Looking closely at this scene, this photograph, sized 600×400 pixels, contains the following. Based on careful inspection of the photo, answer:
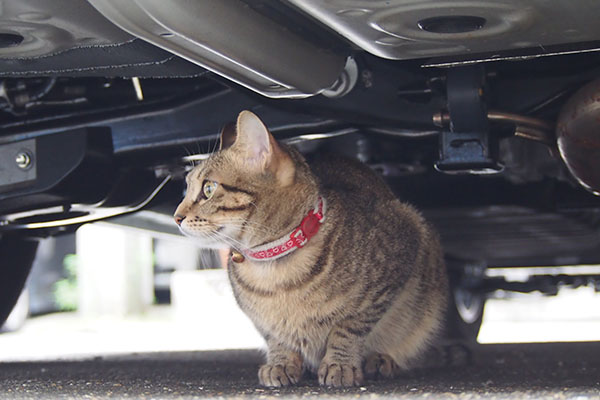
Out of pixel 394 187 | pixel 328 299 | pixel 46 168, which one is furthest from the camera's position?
pixel 394 187

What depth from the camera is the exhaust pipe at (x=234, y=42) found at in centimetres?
139

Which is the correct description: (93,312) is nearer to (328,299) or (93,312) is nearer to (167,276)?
(167,276)

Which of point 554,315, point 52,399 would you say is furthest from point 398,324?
point 554,315

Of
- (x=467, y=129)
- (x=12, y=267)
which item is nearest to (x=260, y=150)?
(x=467, y=129)

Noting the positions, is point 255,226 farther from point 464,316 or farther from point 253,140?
point 464,316

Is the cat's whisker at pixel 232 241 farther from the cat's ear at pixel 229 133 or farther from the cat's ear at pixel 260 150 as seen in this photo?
the cat's ear at pixel 229 133

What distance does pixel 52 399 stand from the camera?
1687 millimetres

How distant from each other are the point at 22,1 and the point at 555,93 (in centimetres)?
119

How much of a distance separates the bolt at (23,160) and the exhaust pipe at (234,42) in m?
0.73

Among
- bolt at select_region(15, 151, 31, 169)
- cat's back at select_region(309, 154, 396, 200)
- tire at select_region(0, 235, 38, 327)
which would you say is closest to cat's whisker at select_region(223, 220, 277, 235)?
cat's back at select_region(309, 154, 396, 200)

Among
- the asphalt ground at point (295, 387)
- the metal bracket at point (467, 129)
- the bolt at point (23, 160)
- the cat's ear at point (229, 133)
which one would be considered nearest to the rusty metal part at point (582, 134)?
the metal bracket at point (467, 129)

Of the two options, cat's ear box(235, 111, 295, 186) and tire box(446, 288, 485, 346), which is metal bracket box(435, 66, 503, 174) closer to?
cat's ear box(235, 111, 295, 186)

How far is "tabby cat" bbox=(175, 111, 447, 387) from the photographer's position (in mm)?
1926

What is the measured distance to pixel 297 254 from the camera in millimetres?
1960
